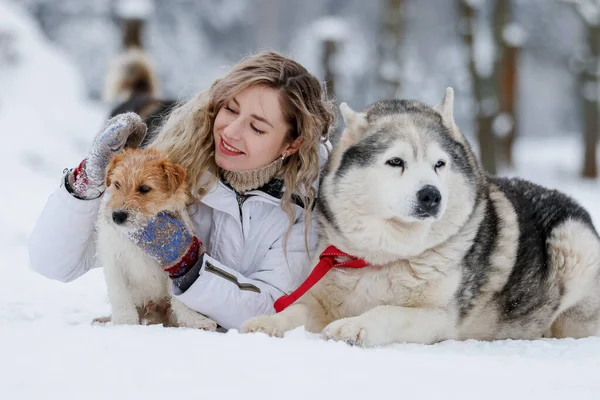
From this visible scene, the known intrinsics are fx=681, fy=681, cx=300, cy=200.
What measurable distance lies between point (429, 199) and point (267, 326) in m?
0.96

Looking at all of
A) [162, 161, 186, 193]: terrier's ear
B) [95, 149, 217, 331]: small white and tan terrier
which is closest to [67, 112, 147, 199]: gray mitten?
[95, 149, 217, 331]: small white and tan terrier

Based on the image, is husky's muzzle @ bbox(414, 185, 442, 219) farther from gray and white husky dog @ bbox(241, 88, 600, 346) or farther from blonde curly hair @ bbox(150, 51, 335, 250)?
blonde curly hair @ bbox(150, 51, 335, 250)

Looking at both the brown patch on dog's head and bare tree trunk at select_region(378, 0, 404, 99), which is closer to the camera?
the brown patch on dog's head

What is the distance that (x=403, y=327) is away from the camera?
10.8 feet

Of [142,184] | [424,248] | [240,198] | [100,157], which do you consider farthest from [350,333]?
[100,157]

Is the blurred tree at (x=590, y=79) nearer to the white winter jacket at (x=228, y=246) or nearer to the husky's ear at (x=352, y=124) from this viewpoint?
the husky's ear at (x=352, y=124)

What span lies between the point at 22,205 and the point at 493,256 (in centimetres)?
607

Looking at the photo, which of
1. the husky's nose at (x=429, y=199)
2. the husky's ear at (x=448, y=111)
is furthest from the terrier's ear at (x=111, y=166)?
the husky's ear at (x=448, y=111)

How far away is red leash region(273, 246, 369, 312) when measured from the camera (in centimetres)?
354

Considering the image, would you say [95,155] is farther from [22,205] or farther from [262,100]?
[22,205]

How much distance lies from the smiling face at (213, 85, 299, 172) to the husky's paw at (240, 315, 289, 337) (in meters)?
0.91

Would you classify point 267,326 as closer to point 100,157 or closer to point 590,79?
point 100,157

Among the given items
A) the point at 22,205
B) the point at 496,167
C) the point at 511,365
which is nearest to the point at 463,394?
the point at 511,365

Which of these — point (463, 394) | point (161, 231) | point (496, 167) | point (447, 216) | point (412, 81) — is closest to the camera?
point (463, 394)
